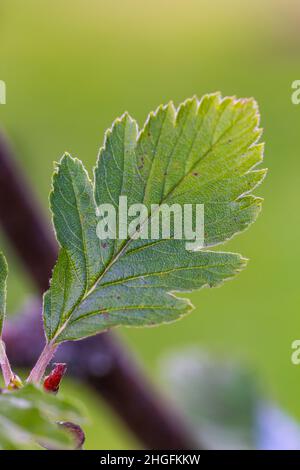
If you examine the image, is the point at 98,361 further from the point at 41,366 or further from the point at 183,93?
the point at 183,93

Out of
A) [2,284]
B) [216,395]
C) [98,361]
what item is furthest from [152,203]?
[216,395]

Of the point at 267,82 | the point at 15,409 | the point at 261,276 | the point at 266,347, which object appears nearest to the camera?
the point at 15,409

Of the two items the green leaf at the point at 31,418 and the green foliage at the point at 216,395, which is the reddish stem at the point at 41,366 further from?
the green foliage at the point at 216,395

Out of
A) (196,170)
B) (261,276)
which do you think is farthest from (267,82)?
(196,170)

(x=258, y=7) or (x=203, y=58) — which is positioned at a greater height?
(x=258, y=7)

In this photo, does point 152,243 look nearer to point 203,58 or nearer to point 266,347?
point 266,347

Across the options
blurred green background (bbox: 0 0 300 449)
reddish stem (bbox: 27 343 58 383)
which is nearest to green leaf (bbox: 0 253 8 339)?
reddish stem (bbox: 27 343 58 383)

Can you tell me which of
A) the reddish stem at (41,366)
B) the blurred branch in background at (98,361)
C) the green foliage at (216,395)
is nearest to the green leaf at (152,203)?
the reddish stem at (41,366)
